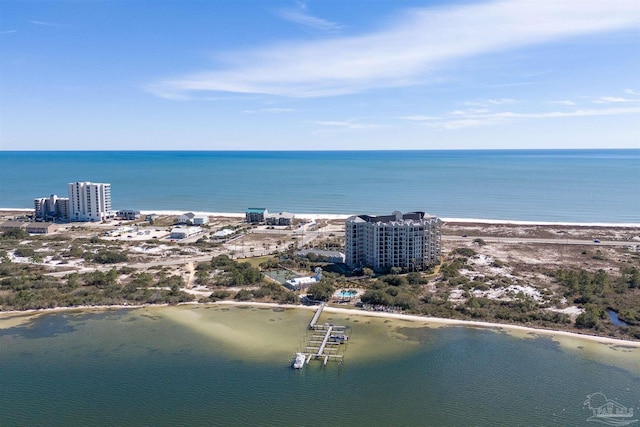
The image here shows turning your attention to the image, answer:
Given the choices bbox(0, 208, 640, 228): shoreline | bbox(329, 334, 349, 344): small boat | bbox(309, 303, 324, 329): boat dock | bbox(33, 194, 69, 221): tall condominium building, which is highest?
bbox(33, 194, 69, 221): tall condominium building

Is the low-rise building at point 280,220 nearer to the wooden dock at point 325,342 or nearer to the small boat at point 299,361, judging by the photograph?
the wooden dock at point 325,342

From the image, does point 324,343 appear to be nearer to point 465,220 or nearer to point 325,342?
point 325,342

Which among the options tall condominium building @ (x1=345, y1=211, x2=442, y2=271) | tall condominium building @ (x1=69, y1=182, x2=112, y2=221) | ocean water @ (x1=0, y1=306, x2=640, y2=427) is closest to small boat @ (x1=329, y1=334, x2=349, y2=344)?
ocean water @ (x1=0, y1=306, x2=640, y2=427)

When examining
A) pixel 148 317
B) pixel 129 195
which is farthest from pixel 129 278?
pixel 129 195

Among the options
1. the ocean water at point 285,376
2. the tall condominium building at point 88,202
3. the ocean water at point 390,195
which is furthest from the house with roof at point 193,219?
the ocean water at point 285,376

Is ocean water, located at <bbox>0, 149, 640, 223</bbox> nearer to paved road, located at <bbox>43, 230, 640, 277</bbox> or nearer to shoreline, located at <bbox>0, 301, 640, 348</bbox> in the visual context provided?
paved road, located at <bbox>43, 230, 640, 277</bbox>

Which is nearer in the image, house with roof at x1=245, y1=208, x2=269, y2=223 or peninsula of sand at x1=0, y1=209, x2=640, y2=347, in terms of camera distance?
peninsula of sand at x1=0, y1=209, x2=640, y2=347
